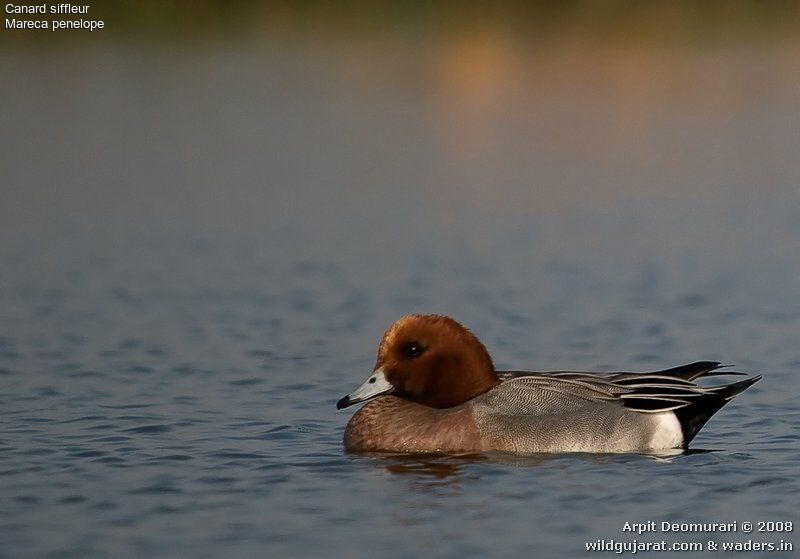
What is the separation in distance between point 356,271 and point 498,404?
4.51 metres

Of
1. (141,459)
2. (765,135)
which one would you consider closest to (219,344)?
(141,459)

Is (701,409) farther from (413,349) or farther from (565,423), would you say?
(413,349)

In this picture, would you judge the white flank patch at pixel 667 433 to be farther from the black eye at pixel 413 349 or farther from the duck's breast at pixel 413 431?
the black eye at pixel 413 349

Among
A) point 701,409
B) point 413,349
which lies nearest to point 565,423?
point 701,409

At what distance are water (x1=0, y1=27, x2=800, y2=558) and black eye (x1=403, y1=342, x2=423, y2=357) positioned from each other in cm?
60

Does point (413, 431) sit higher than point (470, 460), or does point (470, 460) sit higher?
point (413, 431)

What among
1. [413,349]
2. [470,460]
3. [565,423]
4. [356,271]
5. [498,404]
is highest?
[356,271]

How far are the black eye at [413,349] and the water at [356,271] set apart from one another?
60 cm

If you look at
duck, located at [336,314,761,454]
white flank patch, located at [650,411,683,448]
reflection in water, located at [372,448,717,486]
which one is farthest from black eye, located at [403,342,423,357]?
white flank patch, located at [650,411,683,448]

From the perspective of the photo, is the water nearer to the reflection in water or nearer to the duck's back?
the reflection in water

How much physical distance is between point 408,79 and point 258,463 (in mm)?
14109

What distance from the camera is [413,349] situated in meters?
8.21

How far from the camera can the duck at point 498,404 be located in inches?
312

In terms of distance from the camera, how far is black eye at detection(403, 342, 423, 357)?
820 cm
